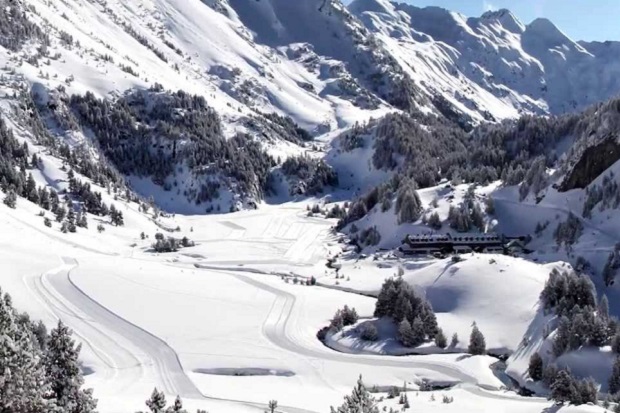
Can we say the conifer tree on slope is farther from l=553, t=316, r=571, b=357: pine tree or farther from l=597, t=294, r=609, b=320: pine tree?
l=597, t=294, r=609, b=320: pine tree

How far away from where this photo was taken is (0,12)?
174 m

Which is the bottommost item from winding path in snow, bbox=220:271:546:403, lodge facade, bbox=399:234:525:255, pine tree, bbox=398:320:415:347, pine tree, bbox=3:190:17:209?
pine tree, bbox=3:190:17:209

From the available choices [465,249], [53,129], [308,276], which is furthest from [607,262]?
[53,129]

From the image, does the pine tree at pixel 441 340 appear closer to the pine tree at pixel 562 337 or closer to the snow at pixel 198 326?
the snow at pixel 198 326

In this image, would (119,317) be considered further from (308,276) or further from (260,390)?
(308,276)

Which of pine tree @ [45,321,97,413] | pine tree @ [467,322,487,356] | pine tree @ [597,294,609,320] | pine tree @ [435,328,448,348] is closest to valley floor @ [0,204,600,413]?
pine tree @ [467,322,487,356]

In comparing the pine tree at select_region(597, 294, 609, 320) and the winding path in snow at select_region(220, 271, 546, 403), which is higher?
the pine tree at select_region(597, 294, 609, 320)

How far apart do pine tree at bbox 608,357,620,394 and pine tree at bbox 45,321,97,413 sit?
4039 centimetres

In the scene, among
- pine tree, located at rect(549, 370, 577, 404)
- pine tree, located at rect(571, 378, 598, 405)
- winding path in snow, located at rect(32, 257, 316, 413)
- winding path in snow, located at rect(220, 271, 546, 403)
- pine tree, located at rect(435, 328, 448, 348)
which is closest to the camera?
pine tree, located at rect(549, 370, 577, 404)

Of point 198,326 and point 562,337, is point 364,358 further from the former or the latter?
point 562,337

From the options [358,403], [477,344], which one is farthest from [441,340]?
[358,403]

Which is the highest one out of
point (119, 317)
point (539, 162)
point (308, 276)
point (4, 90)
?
point (539, 162)

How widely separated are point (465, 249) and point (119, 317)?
5536 cm

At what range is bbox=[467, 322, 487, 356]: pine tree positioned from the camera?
5884 cm
